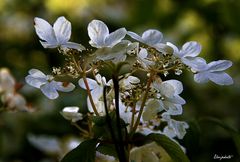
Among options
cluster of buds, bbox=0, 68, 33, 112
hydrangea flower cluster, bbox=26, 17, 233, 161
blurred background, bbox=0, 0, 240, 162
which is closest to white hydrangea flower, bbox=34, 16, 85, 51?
hydrangea flower cluster, bbox=26, 17, 233, 161

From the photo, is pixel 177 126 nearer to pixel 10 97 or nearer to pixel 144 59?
pixel 144 59

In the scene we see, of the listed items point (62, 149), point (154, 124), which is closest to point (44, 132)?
point (62, 149)

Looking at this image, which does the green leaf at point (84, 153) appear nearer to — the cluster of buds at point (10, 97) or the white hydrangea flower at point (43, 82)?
the white hydrangea flower at point (43, 82)

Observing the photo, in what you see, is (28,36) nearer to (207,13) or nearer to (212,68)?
(207,13)

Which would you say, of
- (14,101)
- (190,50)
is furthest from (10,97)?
(190,50)

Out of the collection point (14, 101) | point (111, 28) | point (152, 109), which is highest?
point (152, 109)

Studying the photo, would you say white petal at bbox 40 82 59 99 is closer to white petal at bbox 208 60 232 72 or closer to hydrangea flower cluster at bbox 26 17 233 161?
hydrangea flower cluster at bbox 26 17 233 161
